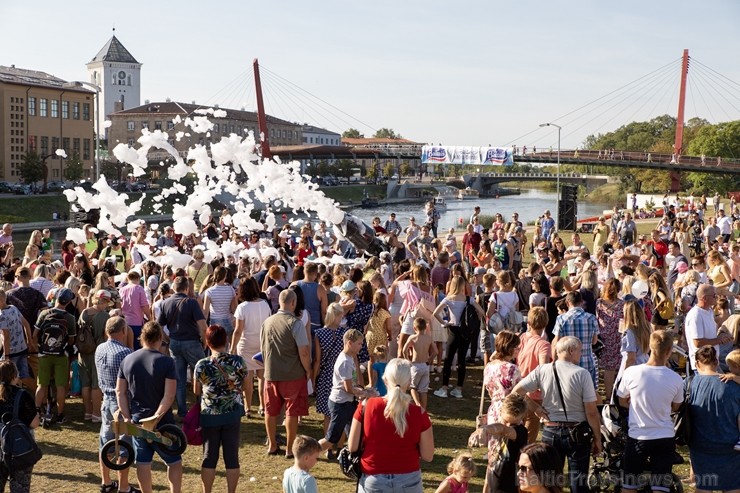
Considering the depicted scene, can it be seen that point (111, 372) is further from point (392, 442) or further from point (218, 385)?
point (392, 442)

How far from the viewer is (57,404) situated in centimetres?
858

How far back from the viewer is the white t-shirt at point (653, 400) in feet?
18.1

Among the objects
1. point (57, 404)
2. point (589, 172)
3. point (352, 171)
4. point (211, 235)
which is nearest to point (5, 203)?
point (211, 235)

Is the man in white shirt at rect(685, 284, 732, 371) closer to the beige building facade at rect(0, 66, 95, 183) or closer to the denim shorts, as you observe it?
the denim shorts

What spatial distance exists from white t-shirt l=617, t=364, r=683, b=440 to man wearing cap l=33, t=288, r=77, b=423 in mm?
5568

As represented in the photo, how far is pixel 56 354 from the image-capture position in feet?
26.9

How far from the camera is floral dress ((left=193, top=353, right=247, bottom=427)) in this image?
6.14m

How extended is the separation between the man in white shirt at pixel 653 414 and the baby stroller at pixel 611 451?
0.22 m

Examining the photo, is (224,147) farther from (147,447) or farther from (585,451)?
(585,451)

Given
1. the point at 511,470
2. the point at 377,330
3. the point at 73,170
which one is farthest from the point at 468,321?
the point at 73,170

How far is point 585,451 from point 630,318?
1844 mm

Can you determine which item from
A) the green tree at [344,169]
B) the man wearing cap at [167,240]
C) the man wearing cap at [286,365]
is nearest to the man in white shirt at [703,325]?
the man wearing cap at [286,365]

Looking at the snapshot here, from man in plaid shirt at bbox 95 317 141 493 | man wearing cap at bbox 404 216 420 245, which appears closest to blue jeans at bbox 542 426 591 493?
man in plaid shirt at bbox 95 317 141 493

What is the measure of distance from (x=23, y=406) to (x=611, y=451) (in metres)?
4.37
